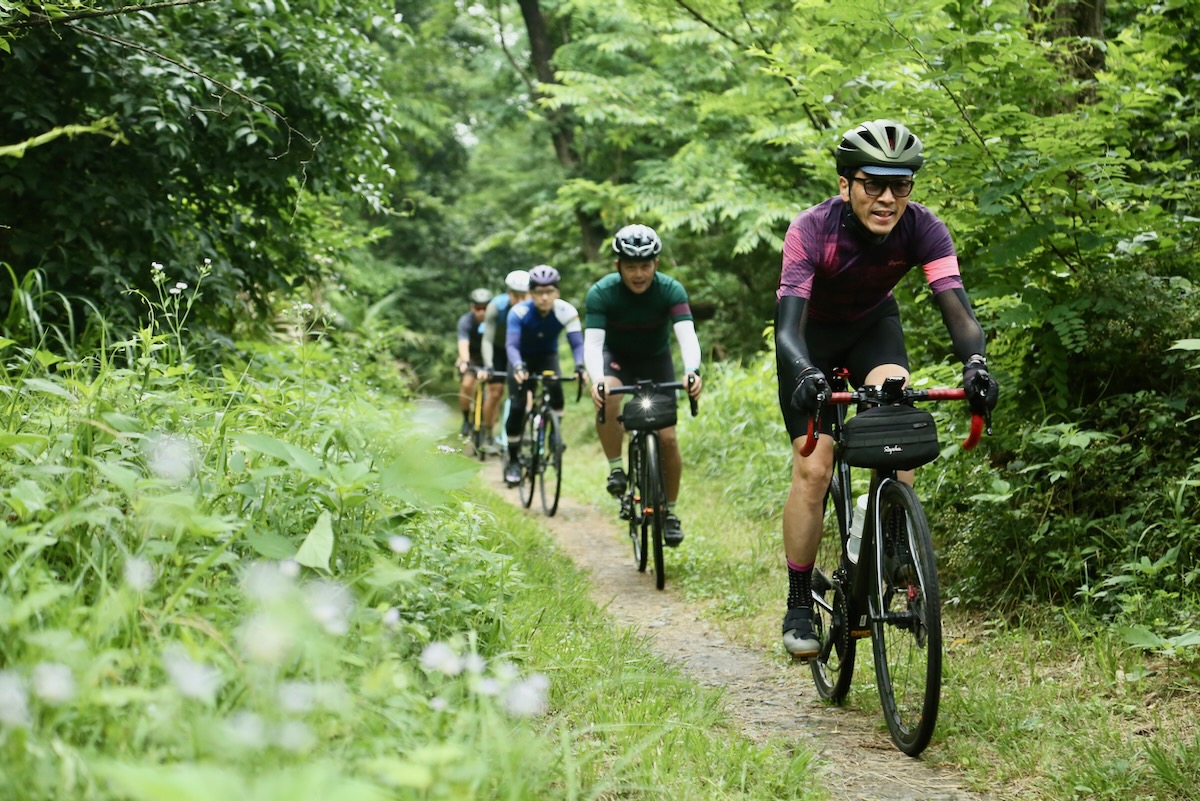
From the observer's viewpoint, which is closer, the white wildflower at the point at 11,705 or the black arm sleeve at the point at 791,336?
the white wildflower at the point at 11,705

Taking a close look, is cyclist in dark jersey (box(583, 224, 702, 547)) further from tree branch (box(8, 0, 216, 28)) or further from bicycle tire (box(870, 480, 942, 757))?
tree branch (box(8, 0, 216, 28))

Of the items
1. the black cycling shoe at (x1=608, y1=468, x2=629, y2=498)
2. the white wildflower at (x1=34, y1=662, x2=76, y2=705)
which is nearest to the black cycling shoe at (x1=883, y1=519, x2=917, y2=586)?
the white wildflower at (x1=34, y1=662, x2=76, y2=705)


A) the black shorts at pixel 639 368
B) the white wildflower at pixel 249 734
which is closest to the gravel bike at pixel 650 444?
the black shorts at pixel 639 368

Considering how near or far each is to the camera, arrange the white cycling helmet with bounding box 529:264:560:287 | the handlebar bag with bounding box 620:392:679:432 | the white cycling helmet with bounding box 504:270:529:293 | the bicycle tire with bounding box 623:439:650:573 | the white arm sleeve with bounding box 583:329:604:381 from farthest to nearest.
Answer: the white cycling helmet with bounding box 504:270:529:293
the white cycling helmet with bounding box 529:264:560:287
the bicycle tire with bounding box 623:439:650:573
the white arm sleeve with bounding box 583:329:604:381
the handlebar bag with bounding box 620:392:679:432

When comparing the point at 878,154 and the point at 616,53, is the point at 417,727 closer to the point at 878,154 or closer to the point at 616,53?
the point at 878,154

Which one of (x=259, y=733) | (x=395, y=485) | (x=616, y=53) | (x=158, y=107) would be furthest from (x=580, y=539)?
(x=616, y=53)

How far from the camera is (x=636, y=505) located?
7781 mm

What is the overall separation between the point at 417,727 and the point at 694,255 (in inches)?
551

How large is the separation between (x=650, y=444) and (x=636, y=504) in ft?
2.22

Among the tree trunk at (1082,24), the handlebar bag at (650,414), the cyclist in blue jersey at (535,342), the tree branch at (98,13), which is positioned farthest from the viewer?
the cyclist in blue jersey at (535,342)

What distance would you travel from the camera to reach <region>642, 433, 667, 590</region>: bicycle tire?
22.8 ft

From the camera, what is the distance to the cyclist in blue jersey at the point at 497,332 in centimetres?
1241

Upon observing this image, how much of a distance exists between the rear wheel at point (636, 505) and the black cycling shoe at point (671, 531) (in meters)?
0.22

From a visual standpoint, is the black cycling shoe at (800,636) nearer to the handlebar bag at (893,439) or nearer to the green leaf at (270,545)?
the handlebar bag at (893,439)
